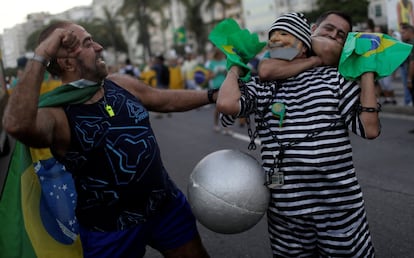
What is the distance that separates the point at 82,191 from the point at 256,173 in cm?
85

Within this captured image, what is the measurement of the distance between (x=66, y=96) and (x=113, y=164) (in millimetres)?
382

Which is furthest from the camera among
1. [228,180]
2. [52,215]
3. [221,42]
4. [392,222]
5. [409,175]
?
[409,175]

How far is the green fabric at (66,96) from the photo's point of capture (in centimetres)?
247

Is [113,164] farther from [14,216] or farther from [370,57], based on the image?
[370,57]

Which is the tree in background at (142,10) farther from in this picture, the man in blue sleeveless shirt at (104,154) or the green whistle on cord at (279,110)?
the green whistle on cord at (279,110)

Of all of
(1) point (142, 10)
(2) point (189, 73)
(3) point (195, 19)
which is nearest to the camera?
(2) point (189, 73)

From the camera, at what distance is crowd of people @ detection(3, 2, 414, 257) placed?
232cm

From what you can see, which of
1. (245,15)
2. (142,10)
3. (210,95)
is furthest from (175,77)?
(245,15)

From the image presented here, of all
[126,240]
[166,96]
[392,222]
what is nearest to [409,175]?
[392,222]

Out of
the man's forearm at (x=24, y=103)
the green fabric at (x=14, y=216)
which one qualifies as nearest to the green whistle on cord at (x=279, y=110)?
the man's forearm at (x=24, y=103)

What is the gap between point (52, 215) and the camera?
112 inches

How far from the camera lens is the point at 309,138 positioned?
234cm

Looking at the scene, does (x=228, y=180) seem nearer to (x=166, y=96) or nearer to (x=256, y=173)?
(x=256, y=173)

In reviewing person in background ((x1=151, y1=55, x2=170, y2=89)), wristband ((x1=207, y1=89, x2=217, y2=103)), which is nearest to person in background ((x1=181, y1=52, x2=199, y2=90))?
person in background ((x1=151, y1=55, x2=170, y2=89))
